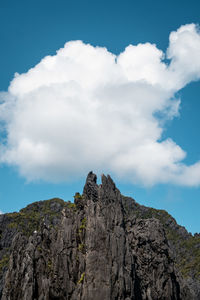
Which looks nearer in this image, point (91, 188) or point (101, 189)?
point (101, 189)

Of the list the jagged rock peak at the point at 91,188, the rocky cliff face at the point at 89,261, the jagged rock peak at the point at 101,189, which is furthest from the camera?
the jagged rock peak at the point at 91,188

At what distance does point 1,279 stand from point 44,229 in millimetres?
93917

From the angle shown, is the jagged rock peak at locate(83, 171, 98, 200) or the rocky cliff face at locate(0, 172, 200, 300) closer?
the rocky cliff face at locate(0, 172, 200, 300)

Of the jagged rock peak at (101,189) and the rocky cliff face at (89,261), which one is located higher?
the jagged rock peak at (101,189)

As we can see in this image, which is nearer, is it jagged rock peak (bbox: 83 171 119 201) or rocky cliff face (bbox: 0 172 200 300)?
rocky cliff face (bbox: 0 172 200 300)

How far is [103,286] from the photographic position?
54.1 meters

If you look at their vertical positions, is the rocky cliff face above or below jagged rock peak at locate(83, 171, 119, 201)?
below

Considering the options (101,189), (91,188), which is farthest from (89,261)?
(91,188)

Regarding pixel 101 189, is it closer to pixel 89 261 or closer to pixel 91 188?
pixel 91 188

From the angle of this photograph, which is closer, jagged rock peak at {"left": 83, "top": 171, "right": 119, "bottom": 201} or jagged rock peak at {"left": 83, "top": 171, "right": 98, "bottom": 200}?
jagged rock peak at {"left": 83, "top": 171, "right": 119, "bottom": 201}

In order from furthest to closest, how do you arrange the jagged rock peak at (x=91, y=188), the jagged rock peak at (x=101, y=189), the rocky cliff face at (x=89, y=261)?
1. the jagged rock peak at (x=91, y=188)
2. the jagged rock peak at (x=101, y=189)
3. the rocky cliff face at (x=89, y=261)

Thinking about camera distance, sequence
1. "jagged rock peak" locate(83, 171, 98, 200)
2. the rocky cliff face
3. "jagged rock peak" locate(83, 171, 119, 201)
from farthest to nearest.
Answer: "jagged rock peak" locate(83, 171, 98, 200), "jagged rock peak" locate(83, 171, 119, 201), the rocky cliff face

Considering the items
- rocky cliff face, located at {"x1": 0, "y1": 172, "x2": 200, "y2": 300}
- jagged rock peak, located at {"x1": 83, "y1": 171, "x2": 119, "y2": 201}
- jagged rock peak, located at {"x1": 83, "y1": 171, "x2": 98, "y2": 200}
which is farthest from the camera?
jagged rock peak, located at {"x1": 83, "y1": 171, "x2": 98, "y2": 200}

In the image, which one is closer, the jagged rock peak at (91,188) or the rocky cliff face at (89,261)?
the rocky cliff face at (89,261)
